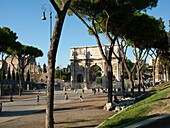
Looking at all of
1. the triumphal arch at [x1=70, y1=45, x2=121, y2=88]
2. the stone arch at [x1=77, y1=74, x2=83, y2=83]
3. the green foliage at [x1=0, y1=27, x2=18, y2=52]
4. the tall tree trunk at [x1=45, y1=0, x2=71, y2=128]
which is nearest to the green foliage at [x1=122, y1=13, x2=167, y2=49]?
the tall tree trunk at [x1=45, y1=0, x2=71, y2=128]

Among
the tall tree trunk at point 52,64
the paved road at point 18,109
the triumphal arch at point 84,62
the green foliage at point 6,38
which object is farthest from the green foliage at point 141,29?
the triumphal arch at point 84,62

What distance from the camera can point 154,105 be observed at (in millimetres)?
10961

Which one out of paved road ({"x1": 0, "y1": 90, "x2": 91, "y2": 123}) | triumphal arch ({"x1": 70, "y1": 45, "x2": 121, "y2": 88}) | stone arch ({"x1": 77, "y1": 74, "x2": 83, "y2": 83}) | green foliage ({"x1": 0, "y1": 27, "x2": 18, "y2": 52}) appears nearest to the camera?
paved road ({"x1": 0, "y1": 90, "x2": 91, "y2": 123})

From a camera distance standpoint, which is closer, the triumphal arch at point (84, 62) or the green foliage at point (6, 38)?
the green foliage at point (6, 38)

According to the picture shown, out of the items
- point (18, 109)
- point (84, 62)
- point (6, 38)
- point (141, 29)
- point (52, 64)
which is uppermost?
point (6, 38)

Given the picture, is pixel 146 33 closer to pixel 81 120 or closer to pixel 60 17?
pixel 81 120

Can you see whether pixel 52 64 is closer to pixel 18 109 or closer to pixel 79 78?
pixel 18 109

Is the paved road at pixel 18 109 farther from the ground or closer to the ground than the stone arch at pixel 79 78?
closer to the ground

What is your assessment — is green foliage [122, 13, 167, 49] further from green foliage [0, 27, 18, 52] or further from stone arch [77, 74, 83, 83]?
stone arch [77, 74, 83, 83]

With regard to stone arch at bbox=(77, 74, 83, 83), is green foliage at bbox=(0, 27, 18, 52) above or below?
above

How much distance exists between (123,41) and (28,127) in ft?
54.4

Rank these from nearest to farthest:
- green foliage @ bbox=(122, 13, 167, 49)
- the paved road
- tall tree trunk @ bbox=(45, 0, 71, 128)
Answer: tall tree trunk @ bbox=(45, 0, 71, 128) → the paved road → green foliage @ bbox=(122, 13, 167, 49)

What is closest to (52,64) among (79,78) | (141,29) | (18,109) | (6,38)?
(18,109)

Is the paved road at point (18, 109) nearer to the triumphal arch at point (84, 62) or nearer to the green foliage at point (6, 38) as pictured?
the green foliage at point (6, 38)
